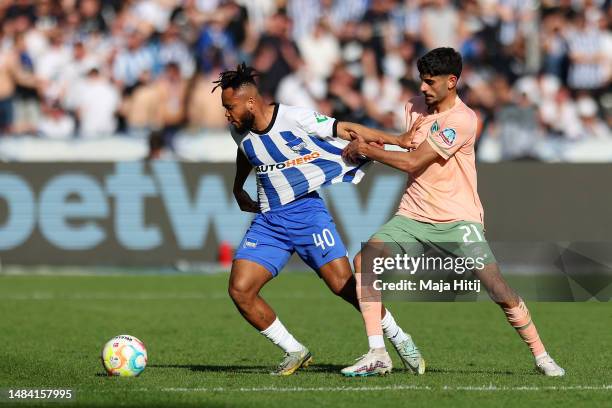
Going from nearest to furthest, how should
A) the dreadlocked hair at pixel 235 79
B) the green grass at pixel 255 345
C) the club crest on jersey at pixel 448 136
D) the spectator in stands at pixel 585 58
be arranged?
the green grass at pixel 255 345 < the club crest on jersey at pixel 448 136 < the dreadlocked hair at pixel 235 79 < the spectator in stands at pixel 585 58

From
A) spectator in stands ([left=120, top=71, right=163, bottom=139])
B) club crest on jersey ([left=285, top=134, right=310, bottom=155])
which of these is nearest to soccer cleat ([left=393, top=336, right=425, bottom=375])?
club crest on jersey ([left=285, top=134, right=310, bottom=155])

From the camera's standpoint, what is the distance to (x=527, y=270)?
1908 centimetres

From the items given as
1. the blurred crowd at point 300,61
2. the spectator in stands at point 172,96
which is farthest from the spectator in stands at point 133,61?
the spectator in stands at point 172,96

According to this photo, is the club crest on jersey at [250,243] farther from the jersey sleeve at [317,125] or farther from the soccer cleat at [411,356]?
the soccer cleat at [411,356]

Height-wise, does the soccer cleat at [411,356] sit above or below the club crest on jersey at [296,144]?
below

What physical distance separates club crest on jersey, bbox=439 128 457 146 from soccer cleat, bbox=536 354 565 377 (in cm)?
174

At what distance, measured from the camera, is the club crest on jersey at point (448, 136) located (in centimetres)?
872

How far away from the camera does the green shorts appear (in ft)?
29.1

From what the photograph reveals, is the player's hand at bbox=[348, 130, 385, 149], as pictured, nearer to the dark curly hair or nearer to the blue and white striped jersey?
the blue and white striped jersey

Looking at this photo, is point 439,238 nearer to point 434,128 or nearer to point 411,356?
point 434,128

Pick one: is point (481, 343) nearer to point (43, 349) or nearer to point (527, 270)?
point (43, 349)

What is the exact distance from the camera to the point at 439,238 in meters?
8.95

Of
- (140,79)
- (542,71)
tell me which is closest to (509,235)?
(542,71)

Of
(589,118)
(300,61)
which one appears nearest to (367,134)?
(300,61)
